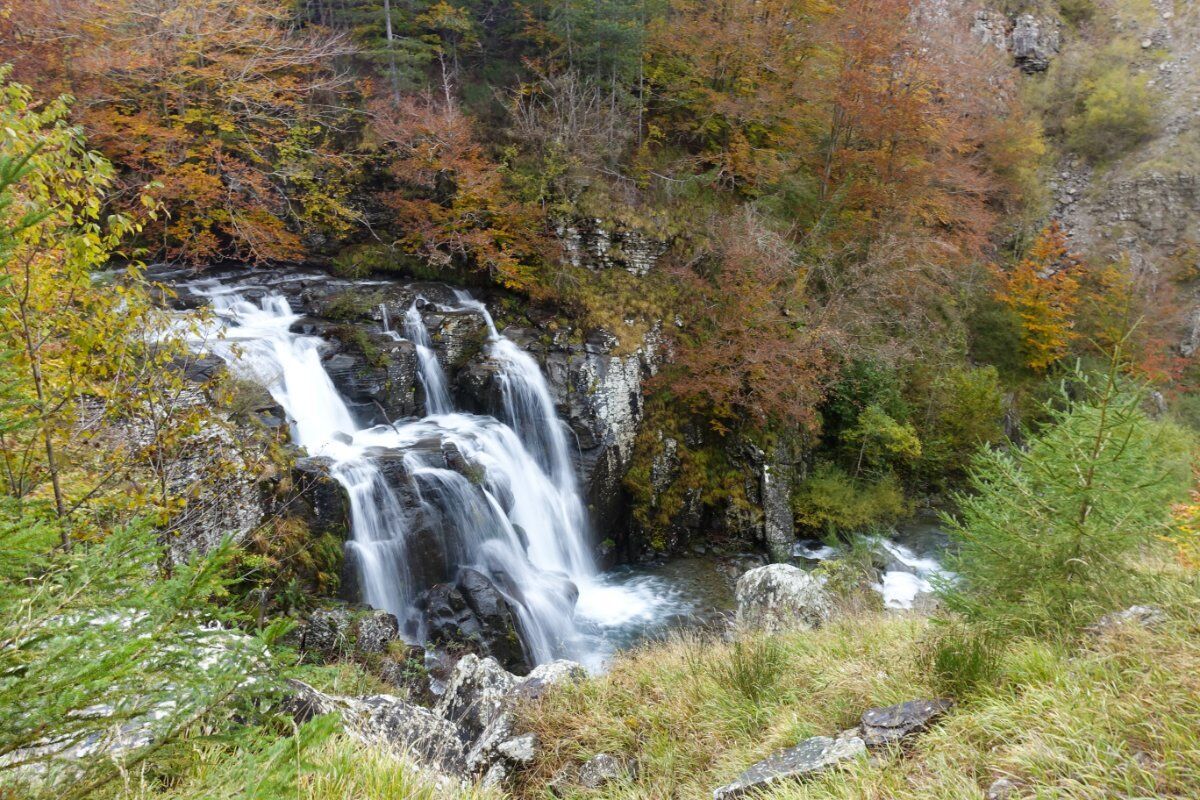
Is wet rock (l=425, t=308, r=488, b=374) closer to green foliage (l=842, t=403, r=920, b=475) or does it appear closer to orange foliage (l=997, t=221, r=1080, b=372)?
green foliage (l=842, t=403, r=920, b=475)

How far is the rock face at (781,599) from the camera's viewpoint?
6948 mm

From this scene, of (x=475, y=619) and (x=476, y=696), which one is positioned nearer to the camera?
(x=476, y=696)

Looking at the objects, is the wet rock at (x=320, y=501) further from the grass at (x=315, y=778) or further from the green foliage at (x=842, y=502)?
the green foliage at (x=842, y=502)

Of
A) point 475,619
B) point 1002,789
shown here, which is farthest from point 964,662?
point 475,619

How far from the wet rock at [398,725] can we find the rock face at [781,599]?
342 cm

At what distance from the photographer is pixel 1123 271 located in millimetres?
19312

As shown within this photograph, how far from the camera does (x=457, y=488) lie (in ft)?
30.7

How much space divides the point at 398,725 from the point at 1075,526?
455 cm

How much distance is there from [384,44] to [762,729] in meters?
15.9

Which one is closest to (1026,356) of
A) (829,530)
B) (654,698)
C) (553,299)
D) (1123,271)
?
(1123,271)

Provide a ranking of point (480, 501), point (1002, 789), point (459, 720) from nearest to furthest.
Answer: point (1002, 789), point (459, 720), point (480, 501)

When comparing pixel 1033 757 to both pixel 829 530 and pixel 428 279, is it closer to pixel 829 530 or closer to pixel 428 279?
pixel 829 530

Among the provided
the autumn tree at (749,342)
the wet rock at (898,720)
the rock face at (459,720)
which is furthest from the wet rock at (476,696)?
the autumn tree at (749,342)

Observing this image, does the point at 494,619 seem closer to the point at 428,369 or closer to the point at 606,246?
the point at 428,369
